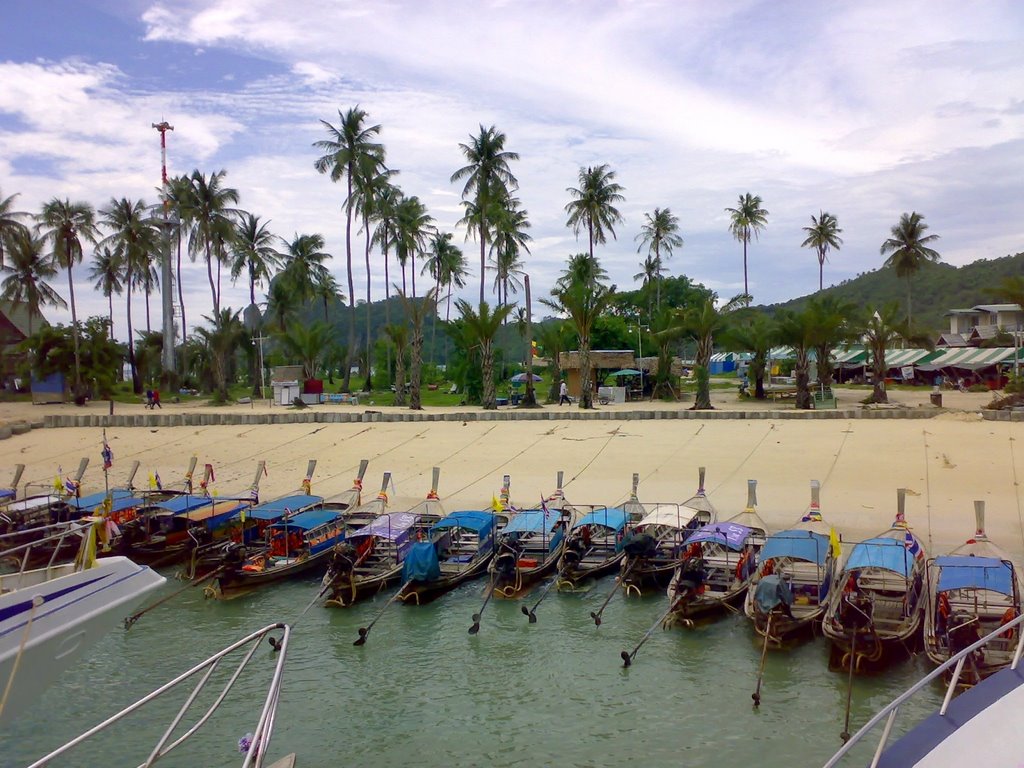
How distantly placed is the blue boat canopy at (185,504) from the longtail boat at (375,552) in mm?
5244

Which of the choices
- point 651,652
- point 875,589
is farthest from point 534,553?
point 875,589

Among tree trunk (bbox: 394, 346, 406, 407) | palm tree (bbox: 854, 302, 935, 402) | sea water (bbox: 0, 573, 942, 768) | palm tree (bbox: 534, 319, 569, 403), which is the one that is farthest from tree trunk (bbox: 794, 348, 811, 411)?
sea water (bbox: 0, 573, 942, 768)

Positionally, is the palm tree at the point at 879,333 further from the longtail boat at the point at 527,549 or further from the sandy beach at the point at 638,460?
the longtail boat at the point at 527,549

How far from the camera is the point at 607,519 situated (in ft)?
77.8

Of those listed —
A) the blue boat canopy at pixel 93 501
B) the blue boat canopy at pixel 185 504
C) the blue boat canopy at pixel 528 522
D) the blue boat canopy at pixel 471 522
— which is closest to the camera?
the blue boat canopy at pixel 528 522

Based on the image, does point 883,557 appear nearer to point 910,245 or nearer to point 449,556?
point 449,556

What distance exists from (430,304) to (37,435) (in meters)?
21.8

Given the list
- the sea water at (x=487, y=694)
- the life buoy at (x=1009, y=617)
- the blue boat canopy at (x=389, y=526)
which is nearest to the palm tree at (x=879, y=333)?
the sea water at (x=487, y=694)

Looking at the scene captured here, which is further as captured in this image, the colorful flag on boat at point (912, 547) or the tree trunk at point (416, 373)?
the tree trunk at point (416, 373)

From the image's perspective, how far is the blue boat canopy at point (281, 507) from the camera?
2509 cm

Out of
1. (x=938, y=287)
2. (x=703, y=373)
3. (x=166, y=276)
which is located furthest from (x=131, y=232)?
(x=938, y=287)

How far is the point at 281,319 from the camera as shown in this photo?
81.1 metres

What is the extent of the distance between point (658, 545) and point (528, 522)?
3.54m

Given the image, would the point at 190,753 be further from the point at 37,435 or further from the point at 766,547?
the point at 37,435
